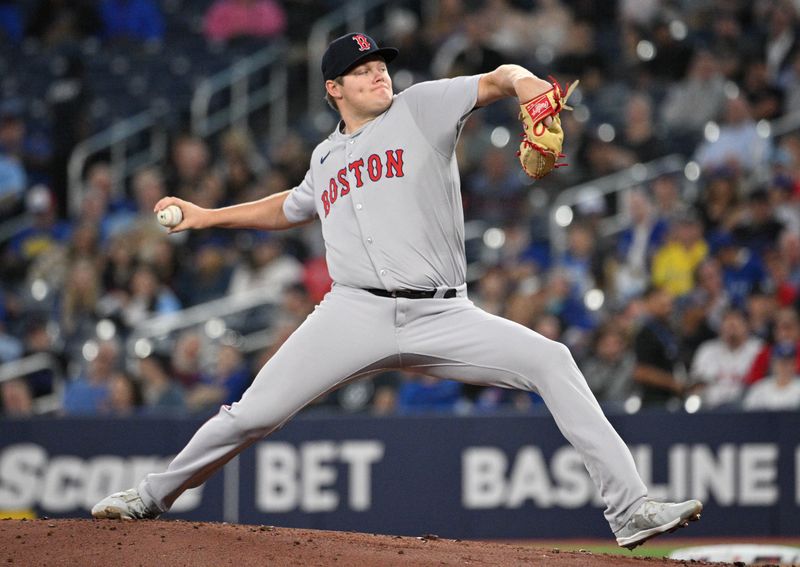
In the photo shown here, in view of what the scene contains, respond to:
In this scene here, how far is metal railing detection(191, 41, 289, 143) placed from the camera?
1422cm

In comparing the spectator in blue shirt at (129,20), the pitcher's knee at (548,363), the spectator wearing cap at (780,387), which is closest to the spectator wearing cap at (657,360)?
the spectator wearing cap at (780,387)

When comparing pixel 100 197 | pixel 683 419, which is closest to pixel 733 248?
pixel 683 419

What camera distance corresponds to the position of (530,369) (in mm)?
4938

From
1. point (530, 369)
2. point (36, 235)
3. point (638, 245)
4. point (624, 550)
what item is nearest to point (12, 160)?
point (36, 235)

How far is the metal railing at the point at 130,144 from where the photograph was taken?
13758mm

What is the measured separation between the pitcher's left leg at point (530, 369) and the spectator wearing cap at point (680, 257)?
596 cm

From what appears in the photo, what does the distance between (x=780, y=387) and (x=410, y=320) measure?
5.18 m

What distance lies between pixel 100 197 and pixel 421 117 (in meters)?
8.07

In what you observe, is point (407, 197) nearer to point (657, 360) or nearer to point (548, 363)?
point (548, 363)

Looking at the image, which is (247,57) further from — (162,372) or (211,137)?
→ (162,372)

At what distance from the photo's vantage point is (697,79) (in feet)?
40.6

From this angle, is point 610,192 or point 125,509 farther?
point 610,192

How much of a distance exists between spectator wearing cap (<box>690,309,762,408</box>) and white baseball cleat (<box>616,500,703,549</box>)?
489 centimetres

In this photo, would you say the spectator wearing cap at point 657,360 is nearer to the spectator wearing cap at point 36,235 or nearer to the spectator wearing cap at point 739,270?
the spectator wearing cap at point 739,270
